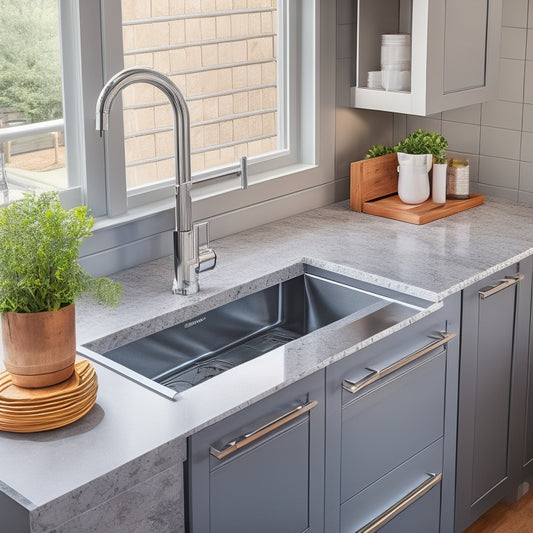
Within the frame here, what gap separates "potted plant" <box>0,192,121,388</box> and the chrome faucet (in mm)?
446

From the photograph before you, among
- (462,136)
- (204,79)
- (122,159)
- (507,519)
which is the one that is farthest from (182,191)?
(507,519)

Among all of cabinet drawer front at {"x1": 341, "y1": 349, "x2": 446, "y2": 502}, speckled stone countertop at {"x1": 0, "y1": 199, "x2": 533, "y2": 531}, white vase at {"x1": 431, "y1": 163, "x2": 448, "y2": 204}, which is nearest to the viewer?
speckled stone countertop at {"x1": 0, "y1": 199, "x2": 533, "y2": 531}

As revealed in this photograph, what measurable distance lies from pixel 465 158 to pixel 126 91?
129 centimetres

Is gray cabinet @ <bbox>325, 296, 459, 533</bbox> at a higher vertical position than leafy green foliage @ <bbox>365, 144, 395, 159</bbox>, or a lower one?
lower

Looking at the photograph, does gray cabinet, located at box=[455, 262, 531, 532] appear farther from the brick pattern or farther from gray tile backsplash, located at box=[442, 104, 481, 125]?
the brick pattern

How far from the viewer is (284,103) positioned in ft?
10.0

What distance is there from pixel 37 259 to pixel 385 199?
167cm

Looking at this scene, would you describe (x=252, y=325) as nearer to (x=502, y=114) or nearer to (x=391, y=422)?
(x=391, y=422)

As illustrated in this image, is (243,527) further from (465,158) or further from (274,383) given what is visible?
(465,158)

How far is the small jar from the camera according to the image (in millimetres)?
3117

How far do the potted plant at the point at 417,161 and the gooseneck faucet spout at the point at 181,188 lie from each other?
34.1 inches

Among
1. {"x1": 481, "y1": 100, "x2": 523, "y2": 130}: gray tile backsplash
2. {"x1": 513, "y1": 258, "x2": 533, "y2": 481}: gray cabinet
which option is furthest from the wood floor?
{"x1": 481, "y1": 100, "x2": 523, "y2": 130}: gray tile backsplash

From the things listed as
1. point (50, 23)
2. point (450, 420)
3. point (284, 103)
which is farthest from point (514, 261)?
point (50, 23)

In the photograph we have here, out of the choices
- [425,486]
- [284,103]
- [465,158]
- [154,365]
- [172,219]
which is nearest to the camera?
[154,365]
